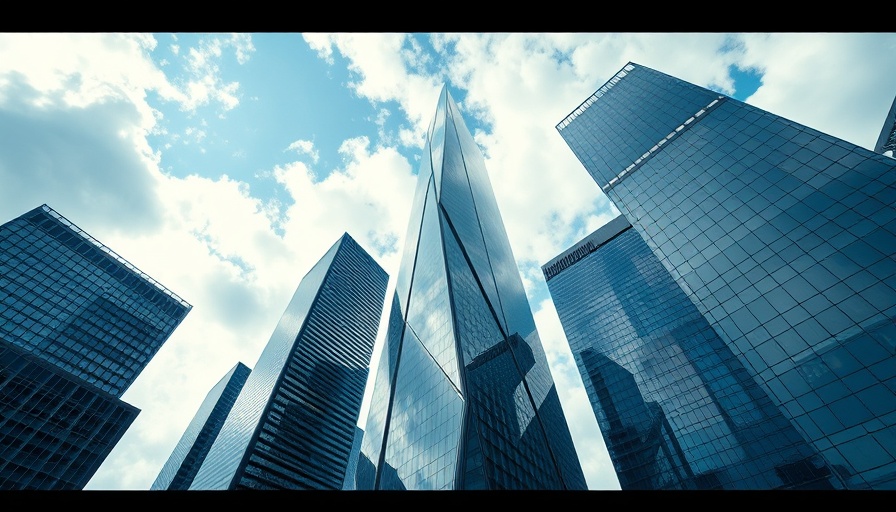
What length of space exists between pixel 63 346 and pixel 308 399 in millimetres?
48498

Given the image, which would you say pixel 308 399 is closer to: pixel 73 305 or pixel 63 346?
pixel 63 346

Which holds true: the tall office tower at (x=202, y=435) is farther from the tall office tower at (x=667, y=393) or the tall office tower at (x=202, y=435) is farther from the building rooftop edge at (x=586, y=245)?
the building rooftop edge at (x=586, y=245)

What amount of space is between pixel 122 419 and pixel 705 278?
9831 centimetres

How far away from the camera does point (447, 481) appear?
31.2m

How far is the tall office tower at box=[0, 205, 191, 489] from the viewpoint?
60750 millimetres

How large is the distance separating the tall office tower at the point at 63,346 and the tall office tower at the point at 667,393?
9521 centimetres

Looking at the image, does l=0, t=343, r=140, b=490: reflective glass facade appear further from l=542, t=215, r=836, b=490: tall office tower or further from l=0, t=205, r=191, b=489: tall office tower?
l=542, t=215, r=836, b=490: tall office tower

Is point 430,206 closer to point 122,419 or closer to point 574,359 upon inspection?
point 574,359

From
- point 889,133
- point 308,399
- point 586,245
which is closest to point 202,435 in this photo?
point 308,399

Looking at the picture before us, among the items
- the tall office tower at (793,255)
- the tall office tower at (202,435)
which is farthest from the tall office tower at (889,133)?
the tall office tower at (202,435)

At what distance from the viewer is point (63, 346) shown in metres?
73.2

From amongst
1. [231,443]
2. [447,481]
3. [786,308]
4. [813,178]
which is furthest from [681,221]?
[231,443]

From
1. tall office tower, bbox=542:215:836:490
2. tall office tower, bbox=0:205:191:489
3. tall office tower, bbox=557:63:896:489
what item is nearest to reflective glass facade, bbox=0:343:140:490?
tall office tower, bbox=0:205:191:489

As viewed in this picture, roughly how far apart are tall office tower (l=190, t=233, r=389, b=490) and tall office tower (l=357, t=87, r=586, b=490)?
3361 cm
